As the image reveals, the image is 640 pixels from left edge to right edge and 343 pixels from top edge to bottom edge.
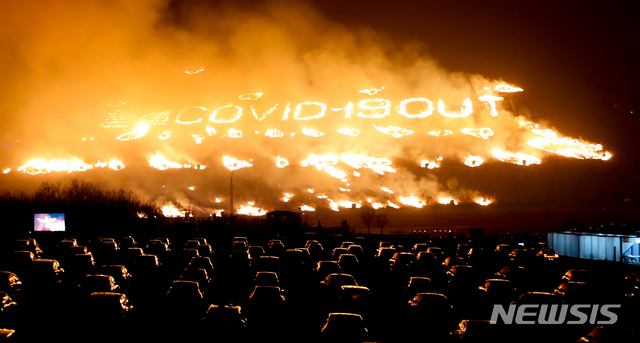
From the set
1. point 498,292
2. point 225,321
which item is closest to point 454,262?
point 498,292

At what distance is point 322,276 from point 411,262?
7.42 meters

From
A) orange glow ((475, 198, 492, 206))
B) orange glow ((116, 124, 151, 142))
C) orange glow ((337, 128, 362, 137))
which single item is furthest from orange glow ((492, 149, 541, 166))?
orange glow ((116, 124, 151, 142))

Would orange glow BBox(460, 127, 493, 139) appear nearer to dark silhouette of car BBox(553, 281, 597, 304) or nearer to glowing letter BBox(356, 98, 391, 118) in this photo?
glowing letter BBox(356, 98, 391, 118)

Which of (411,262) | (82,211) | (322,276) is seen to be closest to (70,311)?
(322,276)

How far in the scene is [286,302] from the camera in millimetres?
16578

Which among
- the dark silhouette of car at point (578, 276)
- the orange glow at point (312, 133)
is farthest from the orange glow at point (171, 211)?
the dark silhouette of car at point (578, 276)

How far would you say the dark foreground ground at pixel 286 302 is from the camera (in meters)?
13.1

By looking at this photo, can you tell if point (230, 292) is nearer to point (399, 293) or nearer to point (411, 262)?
point (399, 293)

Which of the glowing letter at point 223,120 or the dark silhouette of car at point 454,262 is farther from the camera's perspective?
the glowing letter at point 223,120

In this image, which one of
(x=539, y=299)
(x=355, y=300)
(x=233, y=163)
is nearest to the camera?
(x=539, y=299)

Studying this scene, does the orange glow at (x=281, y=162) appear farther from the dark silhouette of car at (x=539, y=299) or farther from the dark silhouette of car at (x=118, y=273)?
the dark silhouette of car at (x=539, y=299)

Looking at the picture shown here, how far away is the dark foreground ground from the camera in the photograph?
517 inches

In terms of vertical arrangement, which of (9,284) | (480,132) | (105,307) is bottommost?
(9,284)

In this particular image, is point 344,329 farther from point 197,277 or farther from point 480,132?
point 480,132
